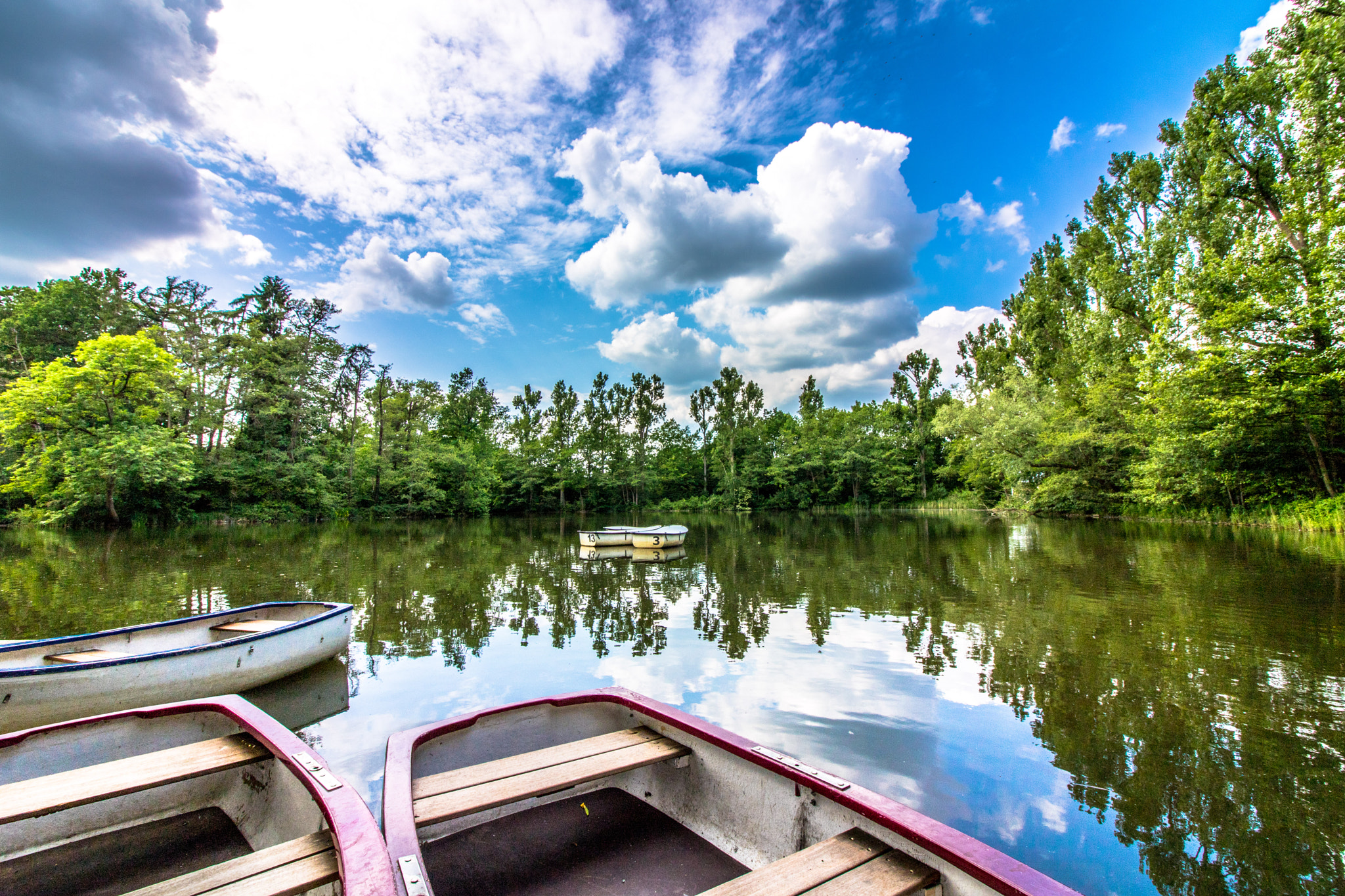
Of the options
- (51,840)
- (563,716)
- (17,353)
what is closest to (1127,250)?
(563,716)

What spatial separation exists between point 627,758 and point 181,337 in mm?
38975

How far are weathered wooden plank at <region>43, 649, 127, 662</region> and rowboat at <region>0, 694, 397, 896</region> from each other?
Answer: 2.40 m

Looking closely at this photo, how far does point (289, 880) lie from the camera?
68.0 inches

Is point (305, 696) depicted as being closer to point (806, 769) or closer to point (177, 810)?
point (177, 810)

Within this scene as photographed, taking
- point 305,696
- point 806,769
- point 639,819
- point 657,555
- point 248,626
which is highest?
point 806,769

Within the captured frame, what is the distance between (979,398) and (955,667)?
35.8m

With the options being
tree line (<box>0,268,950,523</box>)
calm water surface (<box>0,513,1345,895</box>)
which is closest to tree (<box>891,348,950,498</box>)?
tree line (<box>0,268,950,523</box>)

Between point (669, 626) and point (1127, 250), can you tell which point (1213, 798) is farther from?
point (1127, 250)

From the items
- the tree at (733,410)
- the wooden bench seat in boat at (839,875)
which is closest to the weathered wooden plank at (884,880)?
the wooden bench seat in boat at (839,875)

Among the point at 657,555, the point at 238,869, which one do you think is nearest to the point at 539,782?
the point at 238,869

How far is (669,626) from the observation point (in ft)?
27.9

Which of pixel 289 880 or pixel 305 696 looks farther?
pixel 305 696

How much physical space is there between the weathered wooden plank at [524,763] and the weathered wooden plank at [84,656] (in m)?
4.50

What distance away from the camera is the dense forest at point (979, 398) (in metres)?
17.0
